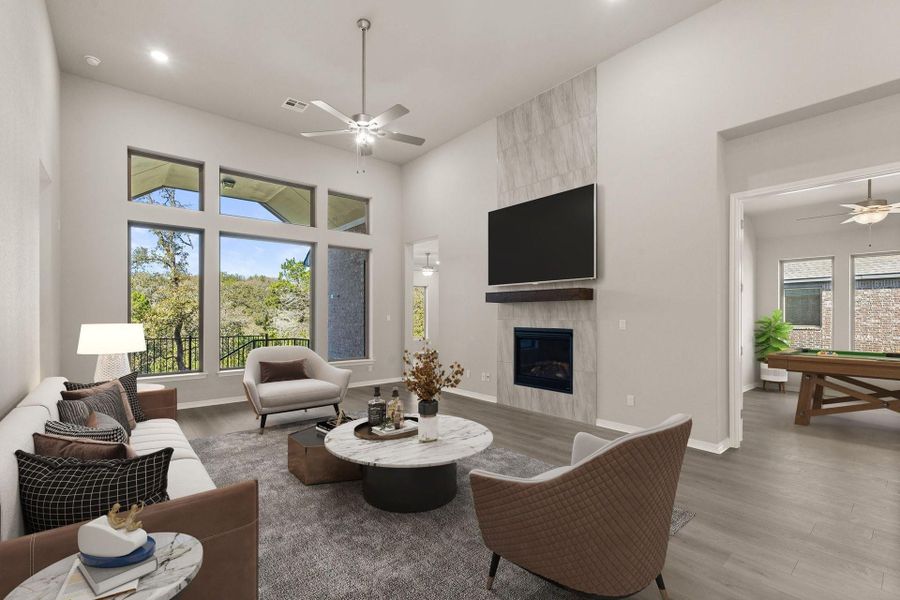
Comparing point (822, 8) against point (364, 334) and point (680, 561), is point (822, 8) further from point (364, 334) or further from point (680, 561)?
point (364, 334)

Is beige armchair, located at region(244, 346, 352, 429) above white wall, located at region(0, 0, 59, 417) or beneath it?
beneath

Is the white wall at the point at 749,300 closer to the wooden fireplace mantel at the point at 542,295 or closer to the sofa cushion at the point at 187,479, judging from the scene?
the wooden fireplace mantel at the point at 542,295

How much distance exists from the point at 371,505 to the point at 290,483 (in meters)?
0.74

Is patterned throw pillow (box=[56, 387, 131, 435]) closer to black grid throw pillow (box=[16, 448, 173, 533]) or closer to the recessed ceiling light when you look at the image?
black grid throw pillow (box=[16, 448, 173, 533])

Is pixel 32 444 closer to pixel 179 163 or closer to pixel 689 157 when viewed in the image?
pixel 689 157

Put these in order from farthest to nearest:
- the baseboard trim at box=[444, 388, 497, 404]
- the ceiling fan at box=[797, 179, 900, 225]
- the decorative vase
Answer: the baseboard trim at box=[444, 388, 497, 404], the ceiling fan at box=[797, 179, 900, 225], the decorative vase

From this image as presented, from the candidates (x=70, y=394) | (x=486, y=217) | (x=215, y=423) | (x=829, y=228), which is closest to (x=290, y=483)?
(x=70, y=394)

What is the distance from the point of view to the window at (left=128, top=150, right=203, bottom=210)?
17.7 feet

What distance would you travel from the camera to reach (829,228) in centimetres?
656

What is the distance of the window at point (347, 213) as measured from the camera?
7043mm

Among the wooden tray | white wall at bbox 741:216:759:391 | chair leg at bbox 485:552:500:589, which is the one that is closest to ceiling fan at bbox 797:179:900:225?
white wall at bbox 741:216:759:391

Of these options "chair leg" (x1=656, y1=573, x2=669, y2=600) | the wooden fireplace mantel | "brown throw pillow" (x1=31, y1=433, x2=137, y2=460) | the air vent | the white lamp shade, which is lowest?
"chair leg" (x1=656, y1=573, x2=669, y2=600)

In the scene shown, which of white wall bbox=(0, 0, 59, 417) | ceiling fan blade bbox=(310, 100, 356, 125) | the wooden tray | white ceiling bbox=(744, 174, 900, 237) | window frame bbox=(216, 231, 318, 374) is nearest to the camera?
white wall bbox=(0, 0, 59, 417)

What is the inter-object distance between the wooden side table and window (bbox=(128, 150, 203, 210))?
418cm
